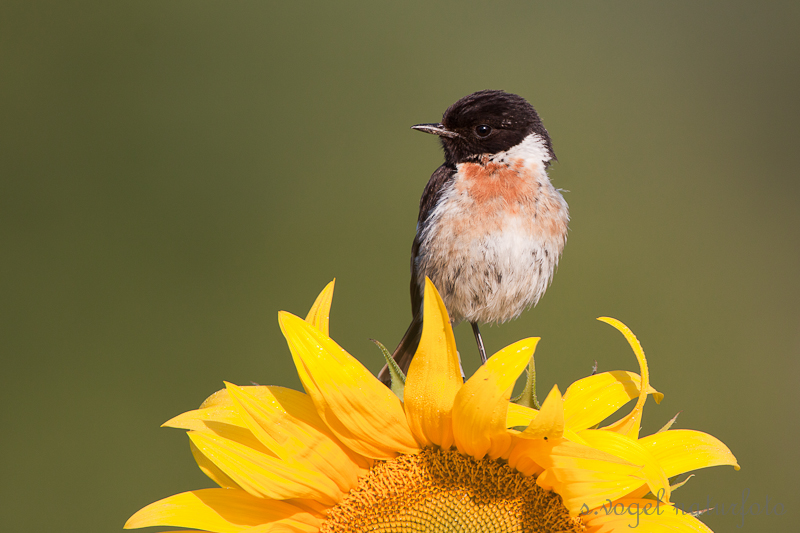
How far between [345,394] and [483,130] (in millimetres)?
1058

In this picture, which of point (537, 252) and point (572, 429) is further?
point (537, 252)

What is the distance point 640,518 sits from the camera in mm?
1208

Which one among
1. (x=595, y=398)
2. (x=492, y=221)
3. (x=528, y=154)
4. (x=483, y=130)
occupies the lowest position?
(x=595, y=398)

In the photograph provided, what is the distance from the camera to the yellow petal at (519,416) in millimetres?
1091

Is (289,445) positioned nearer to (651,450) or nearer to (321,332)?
(321,332)

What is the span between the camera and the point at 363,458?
4.27 ft

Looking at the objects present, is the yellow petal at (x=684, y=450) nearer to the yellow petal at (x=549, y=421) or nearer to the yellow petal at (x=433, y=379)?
the yellow petal at (x=549, y=421)

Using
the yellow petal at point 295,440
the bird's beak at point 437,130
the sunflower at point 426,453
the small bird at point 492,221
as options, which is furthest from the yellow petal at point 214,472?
the bird's beak at point 437,130

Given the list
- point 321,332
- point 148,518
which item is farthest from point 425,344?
point 148,518

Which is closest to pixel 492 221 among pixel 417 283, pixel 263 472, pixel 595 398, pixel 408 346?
pixel 417 283

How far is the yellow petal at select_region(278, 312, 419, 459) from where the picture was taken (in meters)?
1.15

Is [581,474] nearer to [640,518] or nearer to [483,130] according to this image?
[640,518]

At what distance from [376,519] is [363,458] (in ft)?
0.43

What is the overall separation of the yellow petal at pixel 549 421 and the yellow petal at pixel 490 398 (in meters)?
0.06
